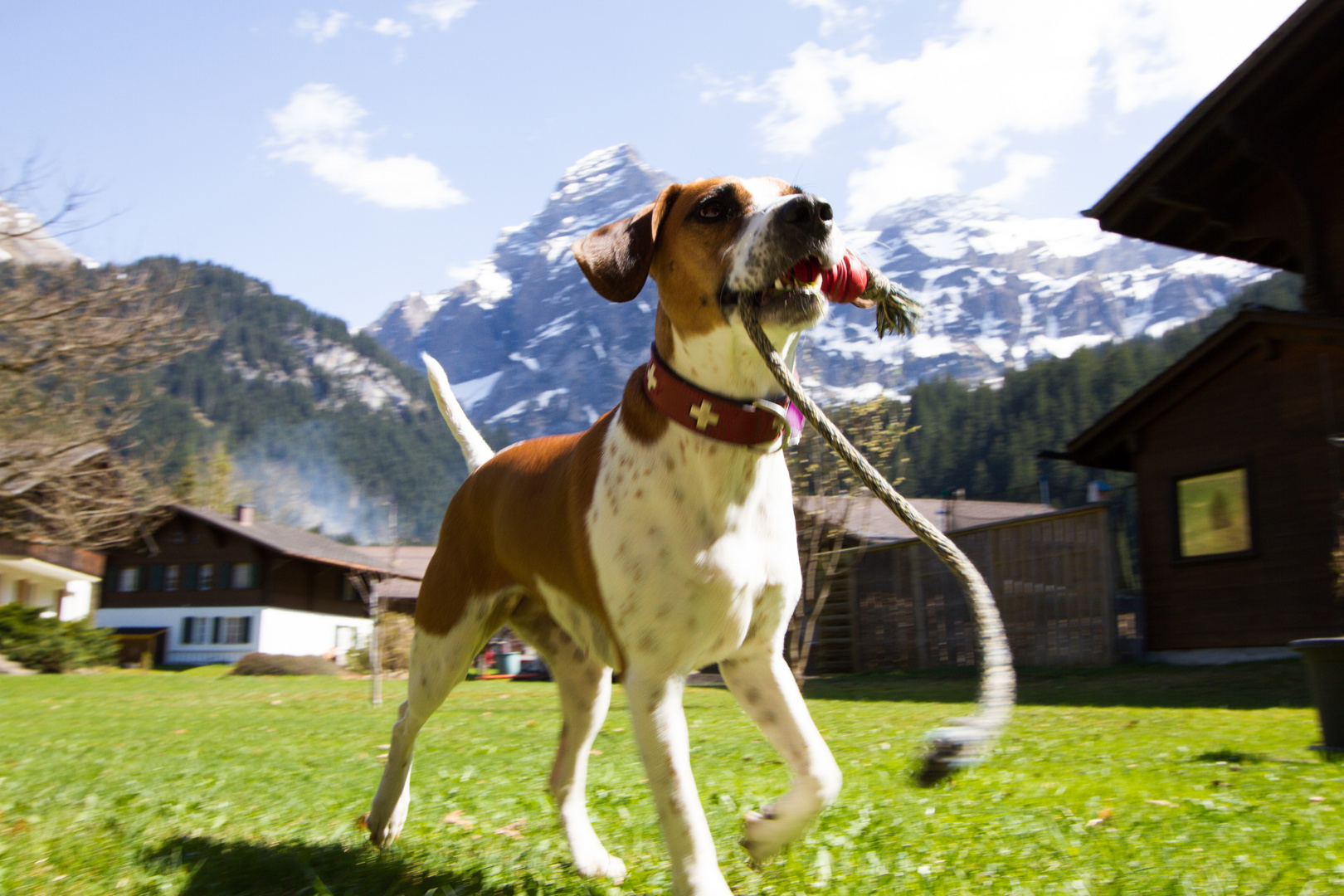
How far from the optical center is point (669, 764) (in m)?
2.37

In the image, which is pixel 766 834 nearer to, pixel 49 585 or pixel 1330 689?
pixel 1330 689

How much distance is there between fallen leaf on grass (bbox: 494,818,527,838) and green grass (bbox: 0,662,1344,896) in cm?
4

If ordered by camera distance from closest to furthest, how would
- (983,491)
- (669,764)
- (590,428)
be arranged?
(669,764)
(590,428)
(983,491)

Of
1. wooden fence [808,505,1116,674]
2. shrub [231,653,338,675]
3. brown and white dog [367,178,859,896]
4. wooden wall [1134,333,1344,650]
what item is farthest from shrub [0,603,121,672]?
brown and white dog [367,178,859,896]

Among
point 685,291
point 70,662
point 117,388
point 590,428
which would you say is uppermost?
point 117,388

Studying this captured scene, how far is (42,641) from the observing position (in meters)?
28.3

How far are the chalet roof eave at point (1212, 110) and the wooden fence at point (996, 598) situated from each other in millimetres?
5174

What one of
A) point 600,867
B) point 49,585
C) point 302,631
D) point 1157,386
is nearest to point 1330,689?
point 600,867

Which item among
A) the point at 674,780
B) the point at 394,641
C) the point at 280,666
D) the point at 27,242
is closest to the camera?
the point at 674,780

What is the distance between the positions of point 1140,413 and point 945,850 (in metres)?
12.7

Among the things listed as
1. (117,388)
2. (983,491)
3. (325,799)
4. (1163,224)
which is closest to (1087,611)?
(1163,224)

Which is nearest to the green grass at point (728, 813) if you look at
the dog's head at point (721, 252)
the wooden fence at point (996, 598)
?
the dog's head at point (721, 252)

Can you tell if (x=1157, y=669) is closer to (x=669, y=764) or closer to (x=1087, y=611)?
(x=1087, y=611)

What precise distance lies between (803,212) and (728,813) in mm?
2590
